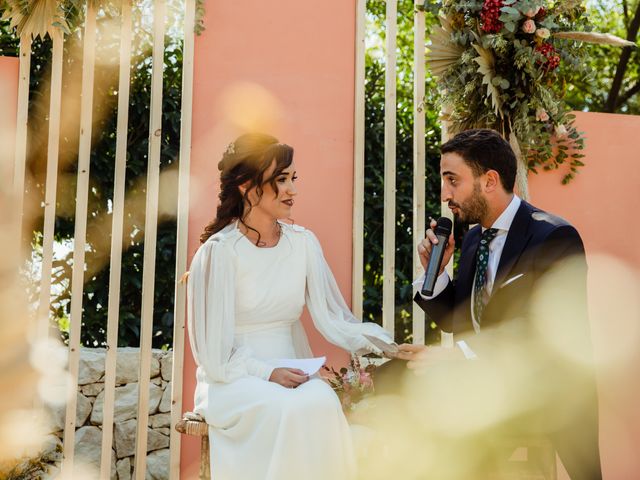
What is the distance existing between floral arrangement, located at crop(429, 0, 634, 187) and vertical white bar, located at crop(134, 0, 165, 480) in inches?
50.3

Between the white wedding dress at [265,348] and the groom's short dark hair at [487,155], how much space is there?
755 mm

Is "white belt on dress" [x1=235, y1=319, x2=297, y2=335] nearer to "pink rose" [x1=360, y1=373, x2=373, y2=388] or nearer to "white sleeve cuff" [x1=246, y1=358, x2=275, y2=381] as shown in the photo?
"white sleeve cuff" [x1=246, y1=358, x2=275, y2=381]

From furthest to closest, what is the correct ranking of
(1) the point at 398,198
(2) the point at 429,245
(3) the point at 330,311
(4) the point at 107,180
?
(1) the point at 398,198 → (4) the point at 107,180 → (3) the point at 330,311 → (2) the point at 429,245

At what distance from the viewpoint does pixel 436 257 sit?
2.57 m

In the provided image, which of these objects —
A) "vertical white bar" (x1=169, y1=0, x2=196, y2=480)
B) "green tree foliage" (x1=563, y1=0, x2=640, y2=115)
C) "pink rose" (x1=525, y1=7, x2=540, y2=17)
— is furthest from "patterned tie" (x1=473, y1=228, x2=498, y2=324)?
"green tree foliage" (x1=563, y1=0, x2=640, y2=115)

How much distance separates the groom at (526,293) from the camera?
2270 millimetres

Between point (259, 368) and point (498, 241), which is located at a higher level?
point (498, 241)

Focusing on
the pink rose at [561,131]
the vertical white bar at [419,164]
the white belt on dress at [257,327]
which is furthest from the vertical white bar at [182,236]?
the pink rose at [561,131]

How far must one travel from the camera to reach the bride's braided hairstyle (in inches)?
113

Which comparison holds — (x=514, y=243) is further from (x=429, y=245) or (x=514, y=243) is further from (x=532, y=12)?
(x=532, y=12)

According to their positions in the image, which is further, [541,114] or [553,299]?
[541,114]

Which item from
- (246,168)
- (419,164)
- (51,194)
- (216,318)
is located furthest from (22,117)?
(419,164)

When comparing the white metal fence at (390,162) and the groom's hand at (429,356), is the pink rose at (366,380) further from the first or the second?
the white metal fence at (390,162)

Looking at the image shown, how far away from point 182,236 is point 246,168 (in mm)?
506
